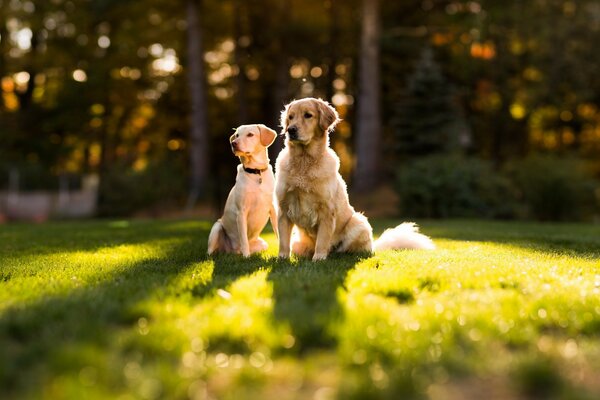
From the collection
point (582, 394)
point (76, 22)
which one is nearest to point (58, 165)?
point (76, 22)

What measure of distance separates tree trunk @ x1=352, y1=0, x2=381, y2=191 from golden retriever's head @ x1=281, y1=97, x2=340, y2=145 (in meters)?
15.4

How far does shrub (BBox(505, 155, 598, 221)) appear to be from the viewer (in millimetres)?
18531

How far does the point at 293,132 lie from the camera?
609 cm

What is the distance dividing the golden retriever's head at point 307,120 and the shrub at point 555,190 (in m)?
14.1

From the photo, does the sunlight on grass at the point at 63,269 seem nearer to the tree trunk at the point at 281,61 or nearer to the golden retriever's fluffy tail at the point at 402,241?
the golden retriever's fluffy tail at the point at 402,241

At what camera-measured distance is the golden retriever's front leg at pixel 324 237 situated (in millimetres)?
6287

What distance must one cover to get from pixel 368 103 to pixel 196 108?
6577mm

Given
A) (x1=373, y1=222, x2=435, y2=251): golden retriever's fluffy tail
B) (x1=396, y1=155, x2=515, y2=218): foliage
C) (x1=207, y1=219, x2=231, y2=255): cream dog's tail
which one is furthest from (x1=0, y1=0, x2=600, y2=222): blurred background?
(x1=207, y1=219, x2=231, y2=255): cream dog's tail

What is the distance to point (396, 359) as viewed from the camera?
3.09 meters

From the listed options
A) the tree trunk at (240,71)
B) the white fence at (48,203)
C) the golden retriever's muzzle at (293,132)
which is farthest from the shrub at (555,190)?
the white fence at (48,203)

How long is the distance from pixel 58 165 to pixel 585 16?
2559 centimetres

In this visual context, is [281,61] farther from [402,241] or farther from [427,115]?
[402,241]

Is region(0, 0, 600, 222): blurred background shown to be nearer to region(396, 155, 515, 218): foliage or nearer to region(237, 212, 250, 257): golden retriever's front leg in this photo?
region(396, 155, 515, 218): foliage

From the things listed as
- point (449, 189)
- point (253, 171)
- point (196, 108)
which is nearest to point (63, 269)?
point (253, 171)
